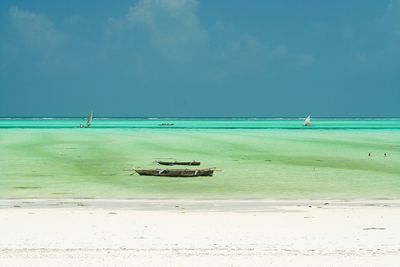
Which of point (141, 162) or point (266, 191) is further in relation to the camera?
point (141, 162)

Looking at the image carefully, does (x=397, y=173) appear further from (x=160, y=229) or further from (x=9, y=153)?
(x=9, y=153)

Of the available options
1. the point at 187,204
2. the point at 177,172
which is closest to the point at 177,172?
the point at 177,172

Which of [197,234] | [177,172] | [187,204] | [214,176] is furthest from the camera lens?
[214,176]

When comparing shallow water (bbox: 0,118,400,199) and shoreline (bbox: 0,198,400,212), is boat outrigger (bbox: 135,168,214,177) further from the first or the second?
shoreline (bbox: 0,198,400,212)

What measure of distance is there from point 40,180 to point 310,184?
370 inches

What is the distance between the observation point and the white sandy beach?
346 inches

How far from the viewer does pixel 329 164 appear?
100 ft

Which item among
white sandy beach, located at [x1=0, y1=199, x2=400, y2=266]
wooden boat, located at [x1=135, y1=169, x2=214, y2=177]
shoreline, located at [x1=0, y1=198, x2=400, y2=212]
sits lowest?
white sandy beach, located at [x1=0, y1=199, x2=400, y2=266]

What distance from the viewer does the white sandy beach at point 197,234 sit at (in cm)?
879

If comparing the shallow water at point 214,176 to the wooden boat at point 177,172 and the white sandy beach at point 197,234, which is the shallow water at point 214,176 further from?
the white sandy beach at point 197,234

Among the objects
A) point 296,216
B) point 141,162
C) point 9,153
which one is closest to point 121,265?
point 296,216

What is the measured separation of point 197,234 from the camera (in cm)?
1092

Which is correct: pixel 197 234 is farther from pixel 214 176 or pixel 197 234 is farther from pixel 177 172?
pixel 214 176


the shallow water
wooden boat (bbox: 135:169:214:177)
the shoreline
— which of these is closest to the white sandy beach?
the shoreline
